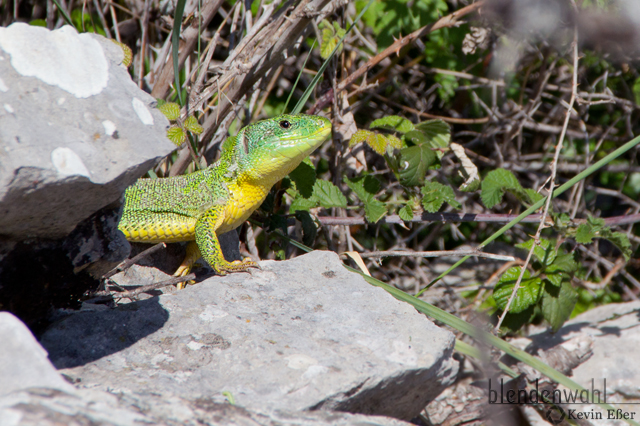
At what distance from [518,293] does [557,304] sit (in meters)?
0.24

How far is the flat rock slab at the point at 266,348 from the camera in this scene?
1.86 metres

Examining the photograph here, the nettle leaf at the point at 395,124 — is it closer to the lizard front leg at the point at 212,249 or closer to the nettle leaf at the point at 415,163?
the nettle leaf at the point at 415,163

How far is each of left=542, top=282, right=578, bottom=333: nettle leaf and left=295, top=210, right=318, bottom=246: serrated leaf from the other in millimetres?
1454

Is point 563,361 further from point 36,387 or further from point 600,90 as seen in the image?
point 36,387

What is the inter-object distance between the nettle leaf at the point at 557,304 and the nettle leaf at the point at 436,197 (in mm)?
789

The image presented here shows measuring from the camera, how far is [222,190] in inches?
115

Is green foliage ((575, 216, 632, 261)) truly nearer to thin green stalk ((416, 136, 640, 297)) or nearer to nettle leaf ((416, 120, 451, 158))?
thin green stalk ((416, 136, 640, 297))

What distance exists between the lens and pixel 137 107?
1868 mm

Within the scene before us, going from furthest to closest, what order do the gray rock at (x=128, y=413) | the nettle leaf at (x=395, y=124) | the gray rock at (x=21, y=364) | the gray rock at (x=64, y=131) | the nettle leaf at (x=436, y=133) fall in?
the nettle leaf at (x=436, y=133), the nettle leaf at (x=395, y=124), the gray rock at (x=64, y=131), the gray rock at (x=21, y=364), the gray rock at (x=128, y=413)

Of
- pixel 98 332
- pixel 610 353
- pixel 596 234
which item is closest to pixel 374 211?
pixel 596 234

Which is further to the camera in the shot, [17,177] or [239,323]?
[239,323]

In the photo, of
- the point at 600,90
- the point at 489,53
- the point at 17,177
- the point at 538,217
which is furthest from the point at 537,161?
the point at 17,177

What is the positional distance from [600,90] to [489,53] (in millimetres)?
1047

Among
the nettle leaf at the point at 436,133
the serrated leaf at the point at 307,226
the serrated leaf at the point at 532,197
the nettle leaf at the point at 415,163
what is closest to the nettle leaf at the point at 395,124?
the nettle leaf at the point at 436,133
